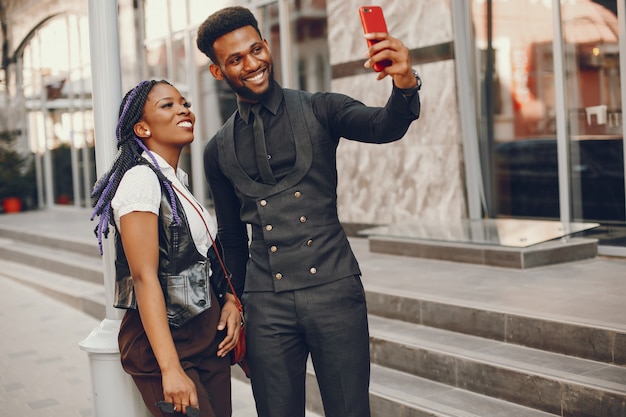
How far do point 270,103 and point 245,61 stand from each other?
17 cm

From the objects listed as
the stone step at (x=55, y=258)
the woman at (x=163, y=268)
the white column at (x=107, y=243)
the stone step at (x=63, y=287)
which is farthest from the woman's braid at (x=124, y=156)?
the stone step at (x=55, y=258)

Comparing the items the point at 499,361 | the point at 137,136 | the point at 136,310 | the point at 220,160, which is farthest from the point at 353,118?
the point at 499,361

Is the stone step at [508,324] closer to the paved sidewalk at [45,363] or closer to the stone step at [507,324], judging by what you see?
the stone step at [507,324]

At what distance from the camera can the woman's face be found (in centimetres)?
257

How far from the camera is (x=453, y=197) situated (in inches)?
332

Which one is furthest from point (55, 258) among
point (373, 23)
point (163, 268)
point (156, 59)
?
point (373, 23)

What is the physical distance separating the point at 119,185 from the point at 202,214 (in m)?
0.31

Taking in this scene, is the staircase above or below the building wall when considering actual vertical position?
below

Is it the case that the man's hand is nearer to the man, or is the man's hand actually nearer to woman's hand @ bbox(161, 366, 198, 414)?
the man

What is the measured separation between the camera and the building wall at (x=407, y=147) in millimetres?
8445

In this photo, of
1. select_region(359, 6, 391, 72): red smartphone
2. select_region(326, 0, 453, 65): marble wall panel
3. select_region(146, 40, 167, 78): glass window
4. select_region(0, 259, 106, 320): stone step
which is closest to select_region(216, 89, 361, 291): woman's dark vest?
select_region(359, 6, 391, 72): red smartphone

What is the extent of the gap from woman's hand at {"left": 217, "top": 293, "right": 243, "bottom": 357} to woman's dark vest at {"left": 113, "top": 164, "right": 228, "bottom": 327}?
105 millimetres

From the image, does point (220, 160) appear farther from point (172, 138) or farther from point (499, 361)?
point (499, 361)

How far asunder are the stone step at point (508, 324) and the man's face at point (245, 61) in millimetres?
2681
